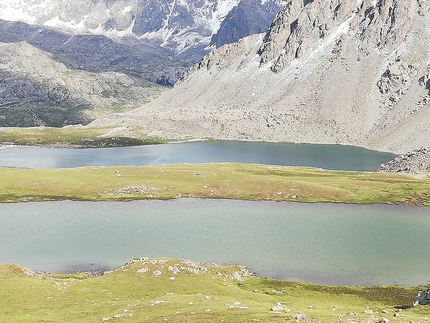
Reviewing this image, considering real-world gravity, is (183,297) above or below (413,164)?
below

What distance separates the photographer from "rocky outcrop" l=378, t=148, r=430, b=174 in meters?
154

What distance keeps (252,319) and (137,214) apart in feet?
213

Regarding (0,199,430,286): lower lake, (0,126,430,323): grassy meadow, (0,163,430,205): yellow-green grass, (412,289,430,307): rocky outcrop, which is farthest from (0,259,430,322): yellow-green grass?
(0,163,430,205): yellow-green grass

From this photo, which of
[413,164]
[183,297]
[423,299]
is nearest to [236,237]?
[183,297]

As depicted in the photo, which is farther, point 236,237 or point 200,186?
point 200,186

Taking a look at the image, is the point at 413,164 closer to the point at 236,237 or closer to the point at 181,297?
the point at 236,237

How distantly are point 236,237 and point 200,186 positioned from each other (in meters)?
45.8

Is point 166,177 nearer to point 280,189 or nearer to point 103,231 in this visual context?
point 280,189

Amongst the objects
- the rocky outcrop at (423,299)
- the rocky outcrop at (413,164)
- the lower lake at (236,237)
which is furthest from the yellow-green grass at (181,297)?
the rocky outcrop at (413,164)

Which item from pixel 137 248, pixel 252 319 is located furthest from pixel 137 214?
pixel 252 319

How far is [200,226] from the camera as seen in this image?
88125 millimetres

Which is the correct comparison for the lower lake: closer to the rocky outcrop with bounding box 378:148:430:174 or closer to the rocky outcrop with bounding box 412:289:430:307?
the rocky outcrop with bounding box 412:289:430:307

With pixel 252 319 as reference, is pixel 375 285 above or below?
below

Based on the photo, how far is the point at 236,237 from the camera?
81188 mm
